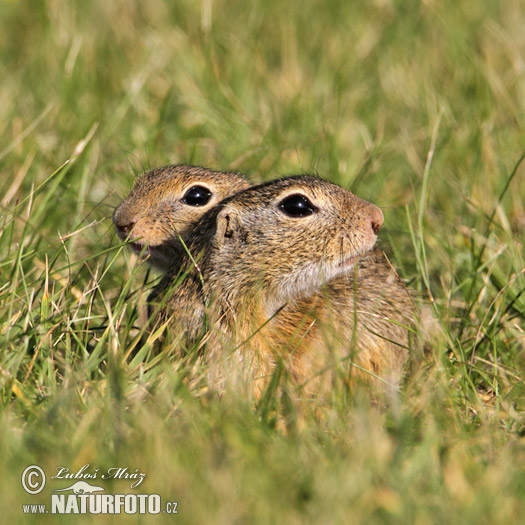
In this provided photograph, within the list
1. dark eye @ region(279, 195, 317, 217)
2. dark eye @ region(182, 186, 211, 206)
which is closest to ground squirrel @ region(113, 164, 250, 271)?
dark eye @ region(182, 186, 211, 206)

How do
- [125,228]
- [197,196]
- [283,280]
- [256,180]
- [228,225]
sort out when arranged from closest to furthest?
[283,280] → [228,225] → [125,228] → [197,196] → [256,180]

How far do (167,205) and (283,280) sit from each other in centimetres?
117

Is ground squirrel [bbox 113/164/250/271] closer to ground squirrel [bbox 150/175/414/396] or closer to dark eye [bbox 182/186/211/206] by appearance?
dark eye [bbox 182/186/211/206]

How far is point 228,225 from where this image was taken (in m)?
4.23

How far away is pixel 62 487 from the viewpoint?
9.48 ft

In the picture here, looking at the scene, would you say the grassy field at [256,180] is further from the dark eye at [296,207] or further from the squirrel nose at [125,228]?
the dark eye at [296,207]

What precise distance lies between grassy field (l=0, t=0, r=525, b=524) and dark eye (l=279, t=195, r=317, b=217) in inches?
24.0

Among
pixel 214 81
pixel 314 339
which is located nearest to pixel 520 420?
pixel 314 339

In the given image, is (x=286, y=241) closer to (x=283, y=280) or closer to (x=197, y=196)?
(x=283, y=280)

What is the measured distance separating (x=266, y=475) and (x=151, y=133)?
412 cm

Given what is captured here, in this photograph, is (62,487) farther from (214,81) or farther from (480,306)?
(214,81)

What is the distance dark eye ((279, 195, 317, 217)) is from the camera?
4.21 metres

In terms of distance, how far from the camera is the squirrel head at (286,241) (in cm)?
411

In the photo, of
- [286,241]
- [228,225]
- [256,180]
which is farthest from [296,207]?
[256,180]
